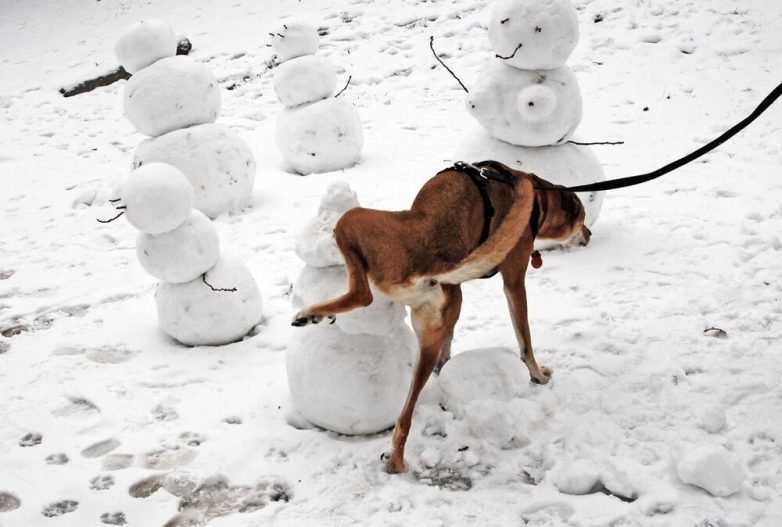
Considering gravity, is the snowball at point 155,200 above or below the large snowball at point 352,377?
above

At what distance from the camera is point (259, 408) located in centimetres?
292

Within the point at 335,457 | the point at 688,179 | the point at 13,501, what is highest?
the point at 13,501

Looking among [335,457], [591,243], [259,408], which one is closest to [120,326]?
[259,408]

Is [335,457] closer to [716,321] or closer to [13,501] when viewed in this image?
[13,501]

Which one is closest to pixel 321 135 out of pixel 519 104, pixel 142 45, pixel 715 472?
pixel 142 45

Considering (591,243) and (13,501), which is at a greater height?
(13,501)

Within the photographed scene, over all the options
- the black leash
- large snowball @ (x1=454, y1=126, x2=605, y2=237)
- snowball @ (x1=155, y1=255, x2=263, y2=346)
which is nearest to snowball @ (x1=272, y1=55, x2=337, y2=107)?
large snowball @ (x1=454, y1=126, x2=605, y2=237)

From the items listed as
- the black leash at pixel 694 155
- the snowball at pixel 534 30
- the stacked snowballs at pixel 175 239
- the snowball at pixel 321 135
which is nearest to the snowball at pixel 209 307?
the stacked snowballs at pixel 175 239

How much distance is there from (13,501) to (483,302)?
95.3 inches

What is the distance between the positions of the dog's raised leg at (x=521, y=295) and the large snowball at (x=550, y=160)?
1.43 meters

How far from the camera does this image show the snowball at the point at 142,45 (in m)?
4.91

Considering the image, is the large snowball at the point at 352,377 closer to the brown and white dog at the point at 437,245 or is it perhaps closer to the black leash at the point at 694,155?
the brown and white dog at the point at 437,245

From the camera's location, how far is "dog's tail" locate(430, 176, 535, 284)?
2312mm

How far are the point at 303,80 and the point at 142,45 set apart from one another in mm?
1446
